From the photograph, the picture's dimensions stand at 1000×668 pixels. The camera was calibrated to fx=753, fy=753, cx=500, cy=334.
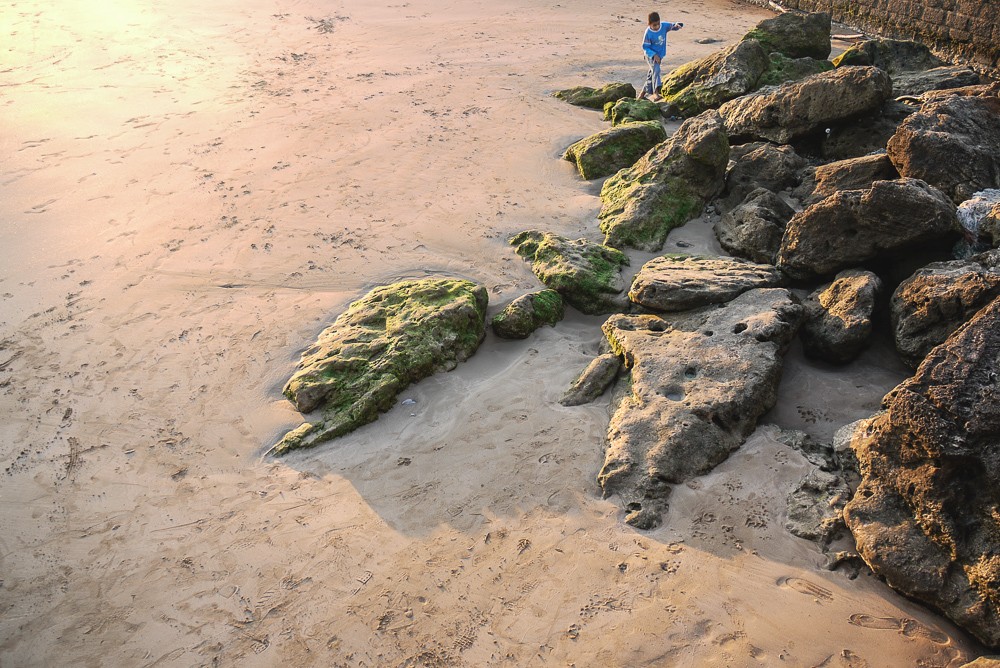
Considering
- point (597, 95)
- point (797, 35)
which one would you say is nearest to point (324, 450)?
point (597, 95)

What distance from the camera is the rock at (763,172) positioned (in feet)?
30.5

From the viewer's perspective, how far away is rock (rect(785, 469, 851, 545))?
5.09 meters

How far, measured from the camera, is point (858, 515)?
502 centimetres

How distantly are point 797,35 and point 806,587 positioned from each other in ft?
38.9

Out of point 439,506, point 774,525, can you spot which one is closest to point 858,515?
point 774,525

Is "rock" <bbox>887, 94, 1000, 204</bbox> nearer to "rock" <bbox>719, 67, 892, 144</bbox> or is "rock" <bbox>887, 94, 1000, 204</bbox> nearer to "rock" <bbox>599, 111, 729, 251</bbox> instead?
"rock" <bbox>719, 67, 892, 144</bbox>

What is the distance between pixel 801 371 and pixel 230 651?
16.5 ft

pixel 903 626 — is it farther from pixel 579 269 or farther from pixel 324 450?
pixel 579 269

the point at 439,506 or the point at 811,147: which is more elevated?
the point at 811,147

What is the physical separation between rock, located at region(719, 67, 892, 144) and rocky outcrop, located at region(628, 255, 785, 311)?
120 inches

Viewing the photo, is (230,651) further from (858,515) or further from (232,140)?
(232,140)

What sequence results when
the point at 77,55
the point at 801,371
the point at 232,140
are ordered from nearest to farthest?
the point at 801,371, the point at 232,140, the point at 77,55

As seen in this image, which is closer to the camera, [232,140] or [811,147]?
[811,147]

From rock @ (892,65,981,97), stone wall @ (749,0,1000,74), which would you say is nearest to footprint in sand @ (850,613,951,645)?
rock @ (892,65,981,97)
